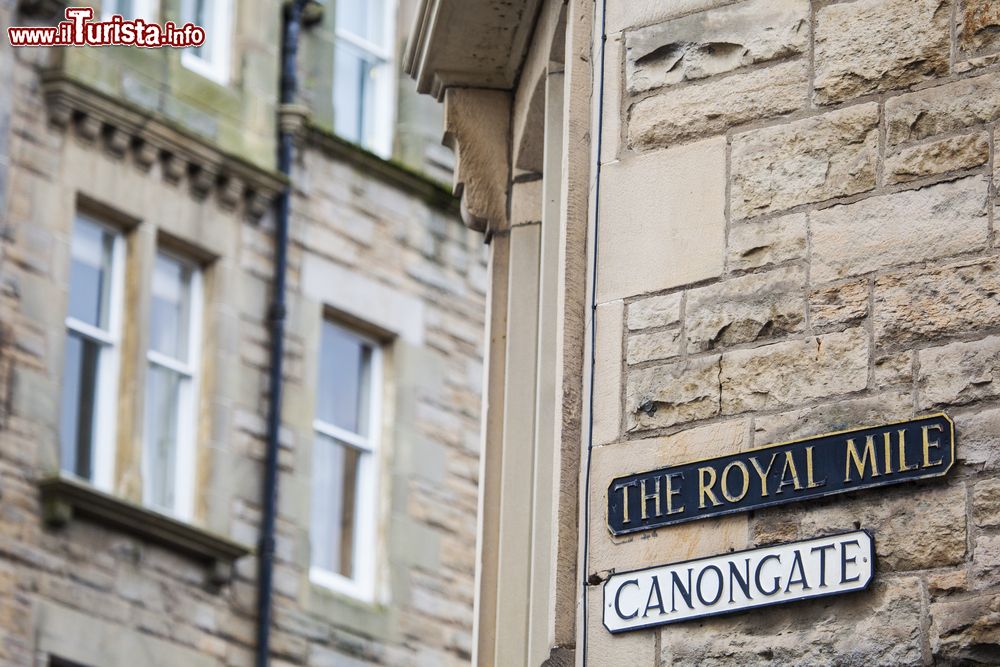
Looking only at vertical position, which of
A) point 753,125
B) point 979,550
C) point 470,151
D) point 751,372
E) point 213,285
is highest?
point 213,285

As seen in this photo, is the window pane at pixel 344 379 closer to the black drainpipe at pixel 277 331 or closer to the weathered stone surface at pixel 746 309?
the black drainpipe at pixel 277 331

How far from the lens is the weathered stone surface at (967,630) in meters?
8.27

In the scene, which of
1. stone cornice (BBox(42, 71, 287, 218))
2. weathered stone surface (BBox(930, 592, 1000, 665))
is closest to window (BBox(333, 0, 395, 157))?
stone cornice (BBox(42, 71, 287, 218))

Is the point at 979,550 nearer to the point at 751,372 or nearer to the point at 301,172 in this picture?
the point at 751,372

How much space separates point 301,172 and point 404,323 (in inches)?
58.4

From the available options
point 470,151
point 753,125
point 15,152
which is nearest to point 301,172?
point 15,152

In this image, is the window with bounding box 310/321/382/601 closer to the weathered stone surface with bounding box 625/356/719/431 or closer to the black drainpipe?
the black drainpipe

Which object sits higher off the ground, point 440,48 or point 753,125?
point 440,48

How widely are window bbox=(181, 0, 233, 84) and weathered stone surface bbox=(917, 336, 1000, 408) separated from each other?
1330cm

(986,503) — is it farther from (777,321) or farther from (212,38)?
(212,38)

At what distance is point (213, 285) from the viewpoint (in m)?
20.9

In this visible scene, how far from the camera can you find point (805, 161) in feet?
30.5

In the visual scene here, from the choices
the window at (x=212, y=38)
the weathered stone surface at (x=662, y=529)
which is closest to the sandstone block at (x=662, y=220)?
the weathered stone surface at (x=662, y=529)

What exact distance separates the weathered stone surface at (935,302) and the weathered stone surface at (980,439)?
292mm
